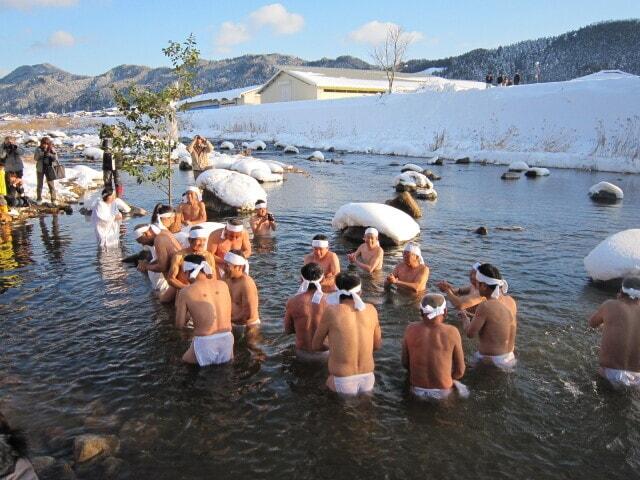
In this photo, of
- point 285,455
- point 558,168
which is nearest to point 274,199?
point 285,455

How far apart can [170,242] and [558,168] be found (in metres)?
26.5

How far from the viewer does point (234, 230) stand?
315 inches

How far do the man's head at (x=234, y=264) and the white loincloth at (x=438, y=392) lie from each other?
8.38 feet

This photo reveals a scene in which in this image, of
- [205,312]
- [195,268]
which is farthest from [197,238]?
[205,312]

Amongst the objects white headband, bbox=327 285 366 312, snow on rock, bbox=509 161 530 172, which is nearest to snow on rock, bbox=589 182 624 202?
snow on rock, bbox=509 161 530 172

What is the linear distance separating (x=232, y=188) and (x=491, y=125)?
27.8 metres

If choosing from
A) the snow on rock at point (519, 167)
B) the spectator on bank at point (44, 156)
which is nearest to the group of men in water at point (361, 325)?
the spectator on bank at point (44, 156)

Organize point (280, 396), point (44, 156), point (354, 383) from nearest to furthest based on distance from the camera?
point (354, 383)
point (280, 396)
point (44, 156)

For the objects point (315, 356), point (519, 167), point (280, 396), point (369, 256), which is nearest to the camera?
point (280, 396)

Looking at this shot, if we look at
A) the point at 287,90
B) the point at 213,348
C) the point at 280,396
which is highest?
the point at 287,90

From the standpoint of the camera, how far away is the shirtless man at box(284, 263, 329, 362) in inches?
221

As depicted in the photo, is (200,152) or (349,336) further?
(200,152)

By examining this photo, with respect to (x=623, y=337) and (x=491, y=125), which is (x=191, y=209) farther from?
(x=491, y=125)

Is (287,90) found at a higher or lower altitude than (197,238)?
higher
